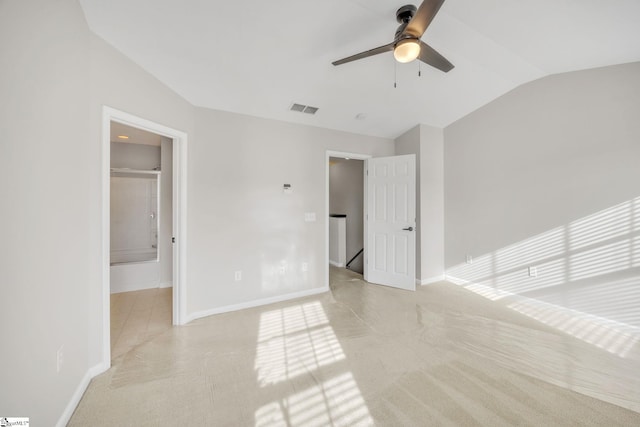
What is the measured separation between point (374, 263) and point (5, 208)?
4010 mm

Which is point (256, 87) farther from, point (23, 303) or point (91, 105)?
point (23, 303)

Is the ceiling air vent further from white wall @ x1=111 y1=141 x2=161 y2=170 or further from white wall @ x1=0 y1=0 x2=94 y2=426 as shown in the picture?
white wall @ x1=111 y1=141 x2=161 y2=170

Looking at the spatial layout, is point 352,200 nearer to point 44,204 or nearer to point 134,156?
point 134,156

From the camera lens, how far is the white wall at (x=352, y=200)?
5230 millimetres

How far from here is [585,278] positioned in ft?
9.29

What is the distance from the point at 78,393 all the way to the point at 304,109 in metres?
3.40

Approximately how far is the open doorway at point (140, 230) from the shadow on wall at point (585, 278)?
Answer: 14.7 feet

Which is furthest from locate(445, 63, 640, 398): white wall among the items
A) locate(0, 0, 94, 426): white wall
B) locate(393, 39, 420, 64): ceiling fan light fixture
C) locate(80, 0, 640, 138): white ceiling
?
locate(0, 0, 94, 426): white wall

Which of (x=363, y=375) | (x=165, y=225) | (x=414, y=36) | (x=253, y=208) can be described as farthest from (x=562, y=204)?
(x=165, y=225)

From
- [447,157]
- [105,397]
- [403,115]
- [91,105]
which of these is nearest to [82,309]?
[105,397]

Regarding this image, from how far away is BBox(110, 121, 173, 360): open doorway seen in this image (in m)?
3.13

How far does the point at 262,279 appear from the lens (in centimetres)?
331

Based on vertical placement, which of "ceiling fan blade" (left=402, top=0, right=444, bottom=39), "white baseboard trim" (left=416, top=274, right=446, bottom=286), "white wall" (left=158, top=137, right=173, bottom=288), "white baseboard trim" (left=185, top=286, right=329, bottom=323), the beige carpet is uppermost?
"ceiling fan blade" (left=402, top=0, right=444, bottom=39)

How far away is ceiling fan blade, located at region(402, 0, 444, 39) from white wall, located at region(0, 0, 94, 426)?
2.01 metres
